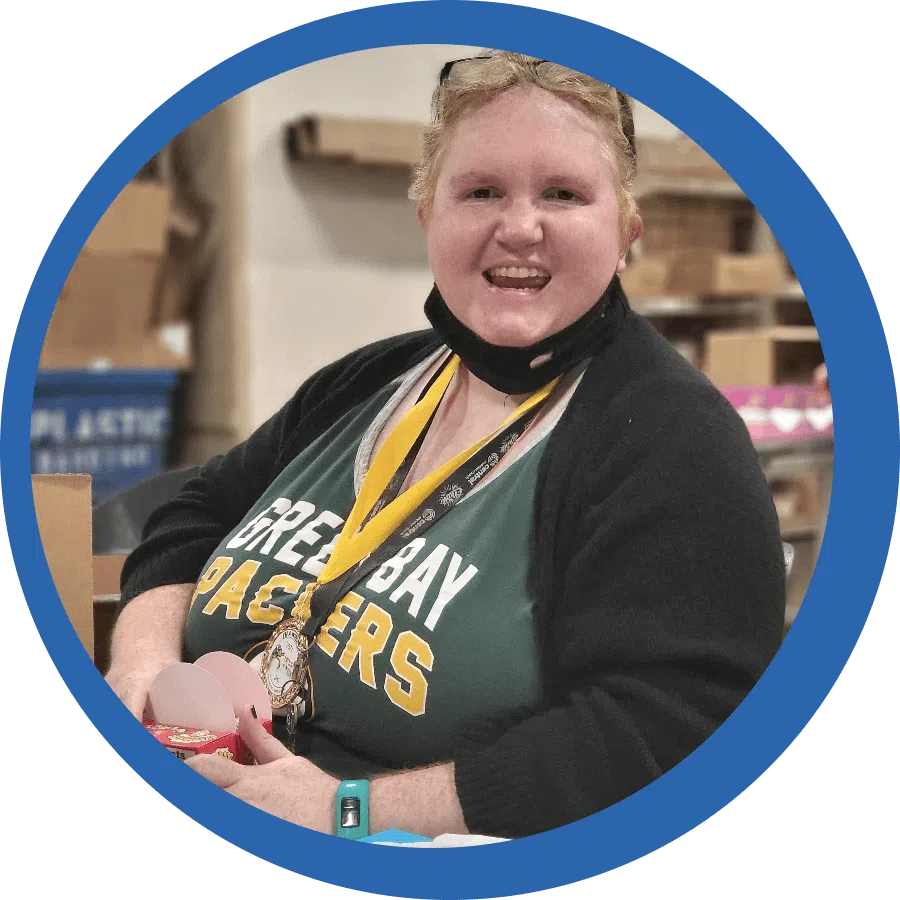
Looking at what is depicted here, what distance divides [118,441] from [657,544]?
0.86 metres

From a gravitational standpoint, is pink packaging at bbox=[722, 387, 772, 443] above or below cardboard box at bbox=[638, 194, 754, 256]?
below

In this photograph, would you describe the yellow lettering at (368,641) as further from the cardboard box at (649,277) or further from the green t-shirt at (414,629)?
the cardboard box at (649,277)

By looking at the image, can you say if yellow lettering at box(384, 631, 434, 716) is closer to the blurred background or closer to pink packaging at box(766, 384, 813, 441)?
the blurred background

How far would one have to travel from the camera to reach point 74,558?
1.07 m

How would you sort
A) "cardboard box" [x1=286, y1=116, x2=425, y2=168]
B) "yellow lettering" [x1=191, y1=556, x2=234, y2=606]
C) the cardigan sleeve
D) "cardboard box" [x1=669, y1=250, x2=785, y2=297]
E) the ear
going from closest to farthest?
the cardigan sleeve < the ear < "yellow lettering" [x1=191, y1=556, x2=234, y2=606] < "cardboard box" [x1=286, y1=116, x2=425, y2=168] < "cardboard box" [x1=669, y1=250, x2=785, y2=297]

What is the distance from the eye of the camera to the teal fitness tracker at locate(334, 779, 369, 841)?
36.0 inches

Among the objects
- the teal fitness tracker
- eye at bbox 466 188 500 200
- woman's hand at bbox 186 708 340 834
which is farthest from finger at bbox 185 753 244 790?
eye at bbox 466 188 500 200

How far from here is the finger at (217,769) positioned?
3.19ft

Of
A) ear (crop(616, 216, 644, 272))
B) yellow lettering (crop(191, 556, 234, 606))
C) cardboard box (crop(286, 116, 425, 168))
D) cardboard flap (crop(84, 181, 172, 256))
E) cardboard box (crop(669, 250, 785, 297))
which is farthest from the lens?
cardboard box (crop(669, 250, 785, 297))

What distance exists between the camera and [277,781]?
0.95 metres

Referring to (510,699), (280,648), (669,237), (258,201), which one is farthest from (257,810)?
(669,237)

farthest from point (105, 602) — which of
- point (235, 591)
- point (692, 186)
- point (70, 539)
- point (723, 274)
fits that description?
point (723, 274)

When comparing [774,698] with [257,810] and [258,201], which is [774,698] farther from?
[258,201]

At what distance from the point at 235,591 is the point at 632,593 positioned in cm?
41
